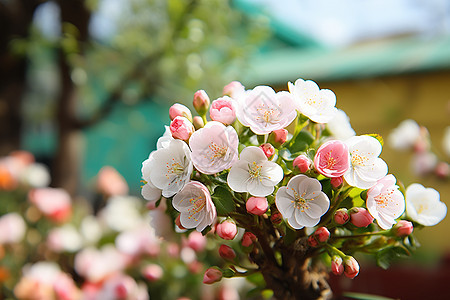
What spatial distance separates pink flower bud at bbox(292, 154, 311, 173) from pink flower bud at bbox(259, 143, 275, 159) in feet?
0.10

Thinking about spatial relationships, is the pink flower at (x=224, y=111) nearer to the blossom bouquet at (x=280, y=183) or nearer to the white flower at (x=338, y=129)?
the blossom bouquet at (x=280, y=183)

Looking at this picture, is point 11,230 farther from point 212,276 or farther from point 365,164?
point 365,164

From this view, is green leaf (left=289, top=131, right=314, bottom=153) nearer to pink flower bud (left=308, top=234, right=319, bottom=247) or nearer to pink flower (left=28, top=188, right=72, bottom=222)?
pink flower bud (left=308, top=234, right=319, bottom=247)

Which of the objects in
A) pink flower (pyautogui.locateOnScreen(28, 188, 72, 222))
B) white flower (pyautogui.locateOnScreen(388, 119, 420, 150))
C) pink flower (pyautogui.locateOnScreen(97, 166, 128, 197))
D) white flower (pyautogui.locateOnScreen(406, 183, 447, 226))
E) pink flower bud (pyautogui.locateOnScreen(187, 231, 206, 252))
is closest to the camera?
white flower (pyautogui.locateOnScreen(406, 183, 447, 226))

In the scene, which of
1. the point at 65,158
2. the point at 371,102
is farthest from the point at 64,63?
the point at 371,102

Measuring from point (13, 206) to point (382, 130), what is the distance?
89.1 inches

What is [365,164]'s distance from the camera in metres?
0.51

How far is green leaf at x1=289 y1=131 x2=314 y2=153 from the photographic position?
55 centimetres

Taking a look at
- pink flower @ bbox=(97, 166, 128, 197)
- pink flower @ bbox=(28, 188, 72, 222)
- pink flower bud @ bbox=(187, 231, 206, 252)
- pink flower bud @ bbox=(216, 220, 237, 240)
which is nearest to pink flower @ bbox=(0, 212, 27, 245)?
pink flower @ bbox=(28, 188, 72, 222)

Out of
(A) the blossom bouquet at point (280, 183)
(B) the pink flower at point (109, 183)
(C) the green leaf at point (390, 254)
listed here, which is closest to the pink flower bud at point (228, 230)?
(A) the blossom bouquet at point (280, 183)

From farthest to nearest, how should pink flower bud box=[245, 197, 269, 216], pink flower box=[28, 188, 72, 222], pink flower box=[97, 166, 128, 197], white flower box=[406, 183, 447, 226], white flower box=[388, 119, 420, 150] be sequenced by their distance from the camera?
pink flower box=[97, 166, 128, 197] → pink flower box=[28, 188, 72, 222] → white flower box=[388, 119, 420, 150] → white flower box=[406, 183, 447, 226] → pink flower bud box=[245, 197, 269, 216]

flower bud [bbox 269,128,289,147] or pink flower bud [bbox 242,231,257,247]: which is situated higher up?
flower bud [bbox 269,128,289,147]

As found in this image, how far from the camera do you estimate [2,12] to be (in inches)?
77.9

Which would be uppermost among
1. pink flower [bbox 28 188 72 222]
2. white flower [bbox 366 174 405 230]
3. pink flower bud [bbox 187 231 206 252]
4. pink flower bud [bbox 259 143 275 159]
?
pink flower bud [bbox 259 143 275 159]
